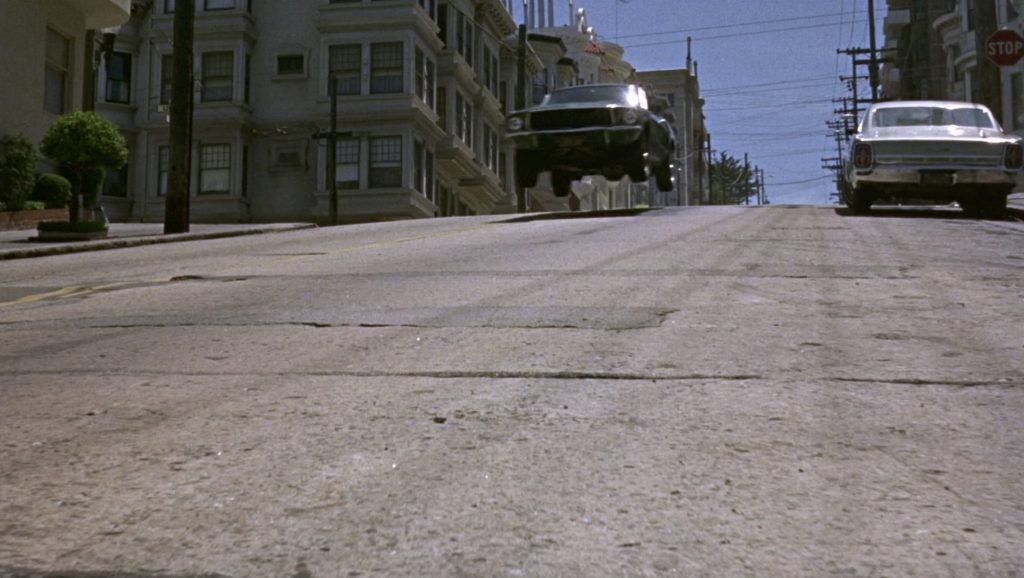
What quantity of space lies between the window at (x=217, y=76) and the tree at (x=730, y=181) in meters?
92.4

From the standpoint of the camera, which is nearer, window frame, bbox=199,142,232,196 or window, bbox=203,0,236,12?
window frame, bbox=199,142,232,196

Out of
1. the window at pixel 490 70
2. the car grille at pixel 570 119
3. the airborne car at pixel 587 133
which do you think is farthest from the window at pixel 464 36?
the car grille at pixel 570 119

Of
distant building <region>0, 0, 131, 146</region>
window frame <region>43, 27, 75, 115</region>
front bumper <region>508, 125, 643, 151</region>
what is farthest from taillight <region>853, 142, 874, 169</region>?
window frame <region>43, 27, 75, 115</region>

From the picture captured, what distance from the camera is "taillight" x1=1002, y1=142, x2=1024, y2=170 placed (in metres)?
15.8

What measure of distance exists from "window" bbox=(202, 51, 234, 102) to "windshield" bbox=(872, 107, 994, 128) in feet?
91.4

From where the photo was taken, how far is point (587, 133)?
1920 centimetres

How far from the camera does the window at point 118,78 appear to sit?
40750 mm

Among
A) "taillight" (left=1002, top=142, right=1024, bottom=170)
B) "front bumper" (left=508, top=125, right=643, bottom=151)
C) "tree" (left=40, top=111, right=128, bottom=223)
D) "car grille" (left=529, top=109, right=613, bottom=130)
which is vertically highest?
"car grille" (left=529, top=109, right=613, bottom=130)

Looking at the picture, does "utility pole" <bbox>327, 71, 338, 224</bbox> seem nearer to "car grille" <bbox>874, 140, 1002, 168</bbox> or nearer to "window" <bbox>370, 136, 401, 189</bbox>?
"window" <bbox>370, 136, 401, 189</bbox>

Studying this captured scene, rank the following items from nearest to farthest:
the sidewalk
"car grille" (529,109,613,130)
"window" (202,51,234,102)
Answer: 1. the sidewalk
2. "car grille" (529,109,613,130)
3. "window" (202,51,234,102)

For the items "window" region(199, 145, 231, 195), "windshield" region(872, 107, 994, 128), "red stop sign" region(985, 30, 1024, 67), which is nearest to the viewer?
"windshield" region(872, 107, 994, 128)

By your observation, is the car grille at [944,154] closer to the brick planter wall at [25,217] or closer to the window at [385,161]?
the brick planter wall at [25,217]

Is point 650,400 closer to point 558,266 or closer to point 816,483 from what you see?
point 816,483

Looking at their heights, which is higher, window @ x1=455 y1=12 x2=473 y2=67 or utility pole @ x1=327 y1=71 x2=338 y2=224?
window @ x1=455 y1=12 x2=473 y2=67
